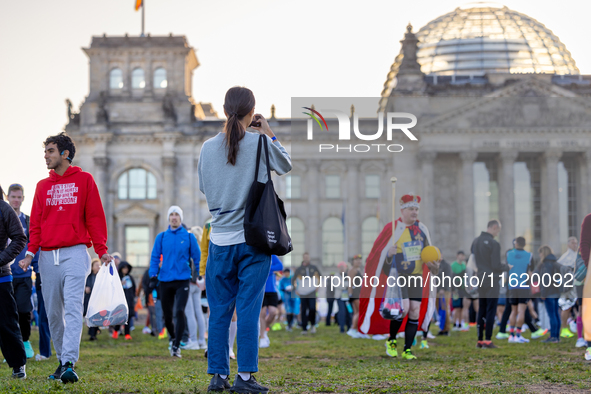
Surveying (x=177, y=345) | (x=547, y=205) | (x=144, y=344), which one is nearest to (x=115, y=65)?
(x=547, y=205)

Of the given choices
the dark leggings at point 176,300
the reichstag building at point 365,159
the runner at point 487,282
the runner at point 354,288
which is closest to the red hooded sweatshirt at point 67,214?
the dark leggings at point 176,300

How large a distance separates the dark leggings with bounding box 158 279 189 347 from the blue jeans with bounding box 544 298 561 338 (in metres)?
7.96

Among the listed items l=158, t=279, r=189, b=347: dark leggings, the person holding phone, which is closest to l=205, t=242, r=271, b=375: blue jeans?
the person holding phone

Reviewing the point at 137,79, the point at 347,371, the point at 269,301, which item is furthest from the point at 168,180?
the point at 347,371

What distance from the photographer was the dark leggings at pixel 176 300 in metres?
13.1

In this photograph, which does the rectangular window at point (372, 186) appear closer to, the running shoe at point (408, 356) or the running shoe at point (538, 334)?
the running shoe at point (538, 334)

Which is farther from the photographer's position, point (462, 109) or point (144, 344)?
point (462, 109)

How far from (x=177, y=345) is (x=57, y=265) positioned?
4.73m

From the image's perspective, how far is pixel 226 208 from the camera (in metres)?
7.33

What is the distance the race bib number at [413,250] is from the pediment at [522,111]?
4697 centimetres

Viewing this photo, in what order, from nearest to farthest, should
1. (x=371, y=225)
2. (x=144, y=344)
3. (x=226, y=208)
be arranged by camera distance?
(x=226, y=208), (x=144, y=344), (x=371, y=225)

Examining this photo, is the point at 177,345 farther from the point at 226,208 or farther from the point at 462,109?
the point at 462,109

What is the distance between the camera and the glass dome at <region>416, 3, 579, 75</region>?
2943 inches

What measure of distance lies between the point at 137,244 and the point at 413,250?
48.5 m
